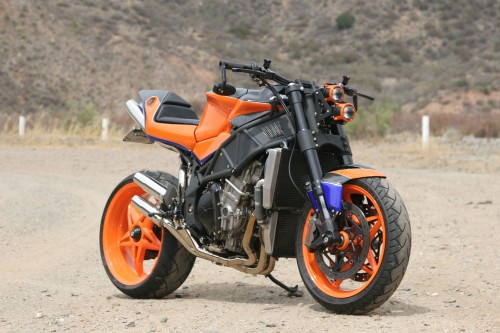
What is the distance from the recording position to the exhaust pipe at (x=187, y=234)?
694 centimetres

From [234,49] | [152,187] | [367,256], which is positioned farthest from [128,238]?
[234,49]

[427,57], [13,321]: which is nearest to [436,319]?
[13,321]

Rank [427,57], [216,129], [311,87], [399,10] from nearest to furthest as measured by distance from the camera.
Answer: [311,87], [216,129], [427,57], [399,10]

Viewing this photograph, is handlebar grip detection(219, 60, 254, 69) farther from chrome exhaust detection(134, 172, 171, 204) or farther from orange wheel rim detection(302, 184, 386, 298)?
chrome exhaust detection(134, 172, 171, 204)

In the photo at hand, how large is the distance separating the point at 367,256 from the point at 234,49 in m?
65.2

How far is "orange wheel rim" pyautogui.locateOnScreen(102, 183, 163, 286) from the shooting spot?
798cm

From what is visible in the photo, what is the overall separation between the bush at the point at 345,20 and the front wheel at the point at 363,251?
7346cm

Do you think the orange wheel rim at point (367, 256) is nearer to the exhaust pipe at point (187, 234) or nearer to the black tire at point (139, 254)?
the exhaust pipe at point (187, 234)

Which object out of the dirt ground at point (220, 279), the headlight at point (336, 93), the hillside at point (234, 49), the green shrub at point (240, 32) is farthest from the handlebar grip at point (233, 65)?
the green shrub at point (240, 32)

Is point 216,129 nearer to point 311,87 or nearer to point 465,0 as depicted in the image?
point 311,87

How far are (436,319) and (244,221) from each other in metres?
1.44

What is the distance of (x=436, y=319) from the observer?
21.2 ft

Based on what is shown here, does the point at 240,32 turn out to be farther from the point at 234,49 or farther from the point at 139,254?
the point at 139,254

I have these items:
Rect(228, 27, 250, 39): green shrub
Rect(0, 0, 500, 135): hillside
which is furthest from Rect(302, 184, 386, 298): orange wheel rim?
Rect(228, 27, 250, 39): green shrub
